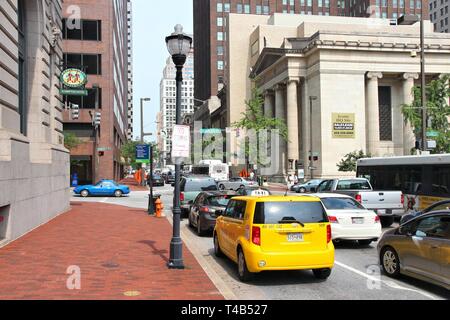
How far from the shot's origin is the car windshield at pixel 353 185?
1875 centimetres

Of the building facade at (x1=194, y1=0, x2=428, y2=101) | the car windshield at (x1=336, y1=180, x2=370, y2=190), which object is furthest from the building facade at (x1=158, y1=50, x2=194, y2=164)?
the car windshield at (x1=336, y1=180, x2=370, y2=190)

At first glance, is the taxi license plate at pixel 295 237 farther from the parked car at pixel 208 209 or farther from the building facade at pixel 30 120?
the building facade at pixel 30 120

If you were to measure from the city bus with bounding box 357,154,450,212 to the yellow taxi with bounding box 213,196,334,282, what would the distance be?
9190mm

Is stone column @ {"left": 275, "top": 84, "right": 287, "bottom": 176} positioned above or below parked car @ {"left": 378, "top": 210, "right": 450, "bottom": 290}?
above

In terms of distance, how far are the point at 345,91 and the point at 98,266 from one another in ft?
177

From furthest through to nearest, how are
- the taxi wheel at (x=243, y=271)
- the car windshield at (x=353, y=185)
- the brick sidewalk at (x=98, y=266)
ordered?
1. the car windshield at (x=353, y=185)
2. the taxi wheel at (x=243, y=271)
3. the brick sidewalk at (x=98, y=266)

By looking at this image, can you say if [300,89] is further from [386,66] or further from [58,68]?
[58,68]

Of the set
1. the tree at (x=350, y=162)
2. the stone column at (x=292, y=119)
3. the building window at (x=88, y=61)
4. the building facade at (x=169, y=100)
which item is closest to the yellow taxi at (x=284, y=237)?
the tree at (x=350, y=162)

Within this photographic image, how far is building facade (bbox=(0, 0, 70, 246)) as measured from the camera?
12.6m

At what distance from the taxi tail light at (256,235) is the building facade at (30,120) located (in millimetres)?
6865

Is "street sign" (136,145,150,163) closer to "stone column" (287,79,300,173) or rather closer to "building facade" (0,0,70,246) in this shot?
"building facade" (0,0,70,246)

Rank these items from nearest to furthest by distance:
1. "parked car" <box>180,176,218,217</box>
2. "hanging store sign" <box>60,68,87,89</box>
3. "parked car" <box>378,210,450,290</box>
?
"parked car" <box>378,210,450,290</box>
"parked car" <box>180,176,218,217</box>
"hanging store sign" <box>60,68,87,89</box>

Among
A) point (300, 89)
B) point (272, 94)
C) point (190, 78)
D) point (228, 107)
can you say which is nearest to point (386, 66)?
point (300, 89)

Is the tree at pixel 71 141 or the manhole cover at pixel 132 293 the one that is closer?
the manhole cover at pixel 132 293
